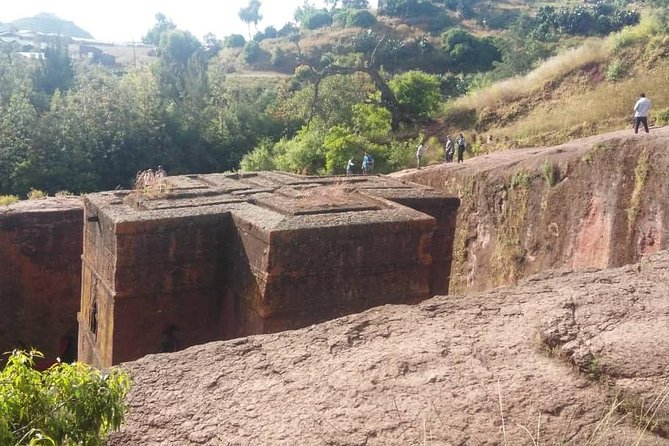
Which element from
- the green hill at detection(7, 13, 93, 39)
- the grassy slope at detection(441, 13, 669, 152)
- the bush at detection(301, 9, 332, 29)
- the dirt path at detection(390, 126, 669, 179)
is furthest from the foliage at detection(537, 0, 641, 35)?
the green hill at detection(7, 13, 93, 39)

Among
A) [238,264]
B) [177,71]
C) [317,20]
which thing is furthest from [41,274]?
[317,20]

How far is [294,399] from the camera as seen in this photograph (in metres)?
3.06

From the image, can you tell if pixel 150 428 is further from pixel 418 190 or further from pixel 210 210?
pixel 418 190

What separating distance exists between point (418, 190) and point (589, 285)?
472 cm

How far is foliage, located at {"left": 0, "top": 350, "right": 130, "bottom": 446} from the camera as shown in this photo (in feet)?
7.32

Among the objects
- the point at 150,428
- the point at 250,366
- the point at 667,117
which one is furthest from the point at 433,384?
the point at 667,117

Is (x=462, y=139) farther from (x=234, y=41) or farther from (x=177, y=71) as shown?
(x=234, y=41)

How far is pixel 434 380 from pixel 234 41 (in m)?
59.7

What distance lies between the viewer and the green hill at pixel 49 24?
143000 mm

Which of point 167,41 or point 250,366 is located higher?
point 167,41

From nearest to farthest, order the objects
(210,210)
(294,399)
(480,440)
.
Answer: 1. (480,440)
2. (294,399)
3. (210,210)

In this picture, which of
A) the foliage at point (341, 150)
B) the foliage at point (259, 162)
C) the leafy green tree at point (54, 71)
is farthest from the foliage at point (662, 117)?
the leafy green tree at point (54, 71)

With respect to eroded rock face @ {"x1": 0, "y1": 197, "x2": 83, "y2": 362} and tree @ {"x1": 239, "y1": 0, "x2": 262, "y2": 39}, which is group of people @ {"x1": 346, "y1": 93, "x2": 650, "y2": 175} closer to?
eroded rock face @ {"x1": 0, "y1": 197, "x2": 83, "y2": 362}

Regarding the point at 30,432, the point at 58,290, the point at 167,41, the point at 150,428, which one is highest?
→ the point at 167,41
